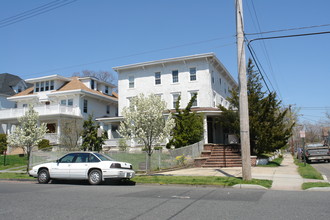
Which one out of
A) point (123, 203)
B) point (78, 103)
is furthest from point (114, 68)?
point (123, 203)

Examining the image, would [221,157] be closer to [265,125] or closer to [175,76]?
[265,125]

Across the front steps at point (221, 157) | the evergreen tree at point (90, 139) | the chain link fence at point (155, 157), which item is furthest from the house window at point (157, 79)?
the chain link fence at point (155, 157)

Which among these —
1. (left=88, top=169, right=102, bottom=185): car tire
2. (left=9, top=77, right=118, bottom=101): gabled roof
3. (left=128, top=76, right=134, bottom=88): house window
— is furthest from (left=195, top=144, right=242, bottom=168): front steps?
(left=9, top=77, right=118, bottom=101): gabled roof

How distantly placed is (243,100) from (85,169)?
737 centimetres

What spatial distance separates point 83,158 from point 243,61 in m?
8.20

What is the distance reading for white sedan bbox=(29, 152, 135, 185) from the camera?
1198 centimetres

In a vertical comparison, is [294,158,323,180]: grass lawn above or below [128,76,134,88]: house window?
below

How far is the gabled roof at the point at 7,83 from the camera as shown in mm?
41609

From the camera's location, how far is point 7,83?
1692 inches

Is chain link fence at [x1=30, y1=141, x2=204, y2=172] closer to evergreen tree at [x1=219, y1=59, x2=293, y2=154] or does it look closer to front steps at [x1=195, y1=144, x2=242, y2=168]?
front steps at [x1=195, y1=144, x2=242, y2=168]

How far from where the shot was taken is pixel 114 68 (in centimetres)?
3197

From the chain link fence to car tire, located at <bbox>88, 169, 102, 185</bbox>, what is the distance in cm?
437

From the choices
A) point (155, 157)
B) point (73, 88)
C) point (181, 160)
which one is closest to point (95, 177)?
Result: point (155, 157)

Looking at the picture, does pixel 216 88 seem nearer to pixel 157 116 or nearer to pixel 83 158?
pixel 157 116
